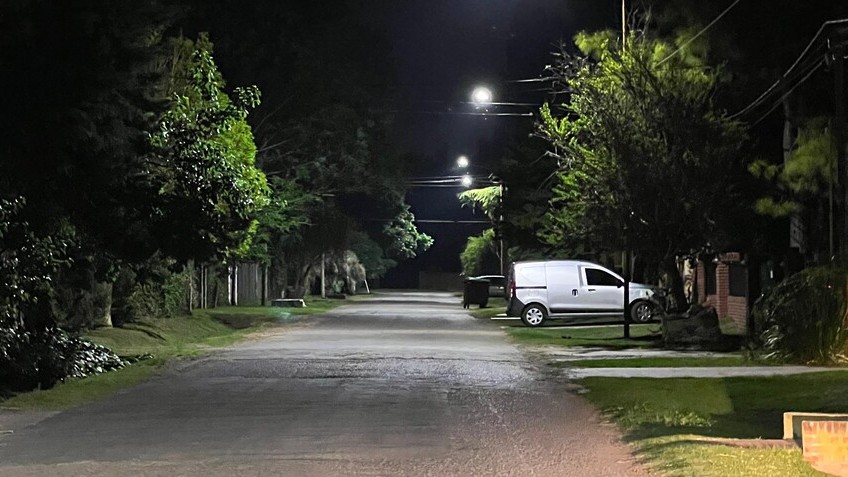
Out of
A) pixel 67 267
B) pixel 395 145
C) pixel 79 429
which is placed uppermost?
pixel 395 145

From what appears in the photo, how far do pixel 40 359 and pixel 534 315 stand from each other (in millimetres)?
18737

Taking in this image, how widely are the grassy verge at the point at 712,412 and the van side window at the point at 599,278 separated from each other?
52.0 feet

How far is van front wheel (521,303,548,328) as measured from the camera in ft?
107

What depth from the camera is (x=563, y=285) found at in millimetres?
32281

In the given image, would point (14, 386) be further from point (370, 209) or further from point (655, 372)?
point (370, 209)

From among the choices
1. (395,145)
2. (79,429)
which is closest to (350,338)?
(79,429)

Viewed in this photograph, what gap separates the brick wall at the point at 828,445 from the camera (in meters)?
8.91

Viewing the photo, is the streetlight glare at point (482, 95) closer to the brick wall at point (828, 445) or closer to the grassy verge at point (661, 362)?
the grassy verge at point (661, 362)

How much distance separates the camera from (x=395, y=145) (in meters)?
55.6

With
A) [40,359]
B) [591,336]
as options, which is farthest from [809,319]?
[40,359]

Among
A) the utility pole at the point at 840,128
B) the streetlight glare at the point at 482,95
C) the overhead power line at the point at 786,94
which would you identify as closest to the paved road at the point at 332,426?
the utility pole at the point at 840,128

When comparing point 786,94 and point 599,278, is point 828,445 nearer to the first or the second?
point 786,94

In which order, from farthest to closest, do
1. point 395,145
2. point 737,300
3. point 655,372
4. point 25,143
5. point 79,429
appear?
point 395,145
point 737,300
point 655,372
point 25,143
point 79,429

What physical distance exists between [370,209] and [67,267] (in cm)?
5518
